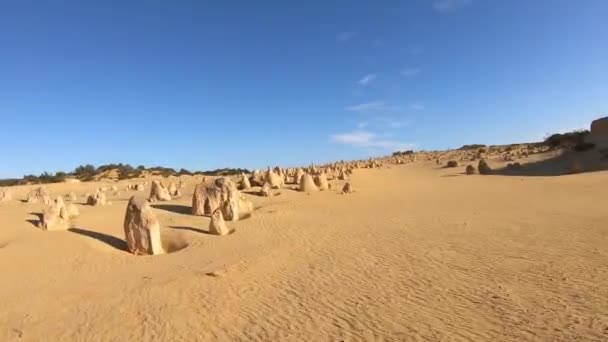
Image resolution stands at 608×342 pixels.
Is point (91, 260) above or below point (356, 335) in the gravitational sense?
above

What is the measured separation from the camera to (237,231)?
1238cm

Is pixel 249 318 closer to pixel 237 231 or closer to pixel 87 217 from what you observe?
pixel 237 231

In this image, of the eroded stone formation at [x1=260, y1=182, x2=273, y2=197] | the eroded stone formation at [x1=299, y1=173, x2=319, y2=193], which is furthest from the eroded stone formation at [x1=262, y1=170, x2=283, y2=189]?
the eroded stone formation at [x1=260, y1=182, x2=273, y2=197]

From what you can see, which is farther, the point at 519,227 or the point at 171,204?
the point at 171,204

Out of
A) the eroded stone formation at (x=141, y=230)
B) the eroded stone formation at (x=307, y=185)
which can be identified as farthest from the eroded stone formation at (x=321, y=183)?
the eroded stone formation at (x=141, y=230)

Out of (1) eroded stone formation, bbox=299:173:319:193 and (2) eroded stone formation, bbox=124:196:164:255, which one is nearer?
(2) eroded stone formation, bbox=124:196:164:255

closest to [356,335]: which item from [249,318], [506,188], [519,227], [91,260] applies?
[249,318]

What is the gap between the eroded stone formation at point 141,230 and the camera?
10.4 metres

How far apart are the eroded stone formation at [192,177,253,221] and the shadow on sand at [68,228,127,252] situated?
339 cm

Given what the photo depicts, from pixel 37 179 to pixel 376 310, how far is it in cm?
4207

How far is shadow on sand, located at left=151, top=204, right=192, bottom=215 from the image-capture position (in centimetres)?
1509

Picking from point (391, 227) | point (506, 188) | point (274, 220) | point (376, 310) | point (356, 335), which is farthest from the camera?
point (506, 188)

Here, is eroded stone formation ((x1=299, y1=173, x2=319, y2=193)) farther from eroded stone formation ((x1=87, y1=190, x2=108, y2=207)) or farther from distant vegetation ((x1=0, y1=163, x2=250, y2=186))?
distant vegetation ((x1=0, y1=163, x2=250, y2=186))

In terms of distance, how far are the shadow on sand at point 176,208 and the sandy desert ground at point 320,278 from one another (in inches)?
11.4
